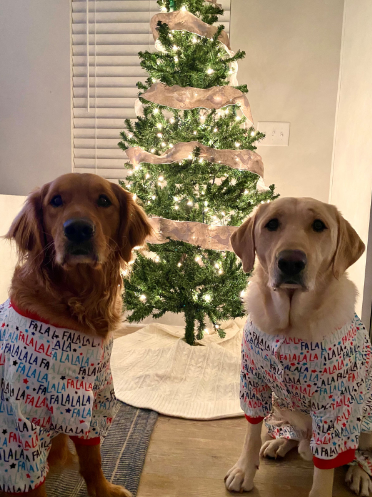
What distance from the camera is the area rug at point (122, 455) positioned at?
1436 mm

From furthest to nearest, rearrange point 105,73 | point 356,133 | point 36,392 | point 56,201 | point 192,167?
point 105,73, point 356,133, point 192,167, point 56,201, point 36,392

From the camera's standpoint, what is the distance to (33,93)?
341 cm

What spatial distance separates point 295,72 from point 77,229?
2722 millimetres

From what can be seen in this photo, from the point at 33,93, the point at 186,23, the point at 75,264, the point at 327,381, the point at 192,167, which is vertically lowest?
the point at 327,381

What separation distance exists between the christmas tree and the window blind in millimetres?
884

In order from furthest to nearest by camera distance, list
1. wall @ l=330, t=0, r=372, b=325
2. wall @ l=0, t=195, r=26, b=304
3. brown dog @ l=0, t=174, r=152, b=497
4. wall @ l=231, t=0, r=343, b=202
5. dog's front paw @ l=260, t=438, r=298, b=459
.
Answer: wall @ l=231, t=0, r=343, b=202, wall @ l=0, t=195, r=26, b=304, wall @ l=330, t=0, r=372, b=325, dog's front paw @ l=260, t=438, r=298, b=459, brown dog @ l=0, t=174, r=152, b=497

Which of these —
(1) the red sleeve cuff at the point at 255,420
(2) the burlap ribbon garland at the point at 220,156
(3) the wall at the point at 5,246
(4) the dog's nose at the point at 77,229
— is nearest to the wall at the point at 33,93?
(3) the wall at the point at 5,246

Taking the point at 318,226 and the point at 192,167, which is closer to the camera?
the point at 318,226

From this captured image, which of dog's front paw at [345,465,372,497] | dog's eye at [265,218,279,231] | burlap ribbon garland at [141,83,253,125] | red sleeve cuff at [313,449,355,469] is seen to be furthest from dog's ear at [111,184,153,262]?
dog's front paw at [345,465,372,497]

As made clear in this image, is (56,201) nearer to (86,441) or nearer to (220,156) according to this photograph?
(86,441)

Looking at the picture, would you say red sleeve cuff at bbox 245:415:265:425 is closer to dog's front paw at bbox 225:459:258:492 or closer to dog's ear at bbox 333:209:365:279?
dog's front paw at bbox 225:459:258:492

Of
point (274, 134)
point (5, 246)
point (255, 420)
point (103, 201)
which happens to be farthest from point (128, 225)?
point (274, 134)

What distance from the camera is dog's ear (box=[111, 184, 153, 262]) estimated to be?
1456 millimetres

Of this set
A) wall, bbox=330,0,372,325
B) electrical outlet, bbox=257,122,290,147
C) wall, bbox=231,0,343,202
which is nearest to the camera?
wall, bbox=330,0,372,325
